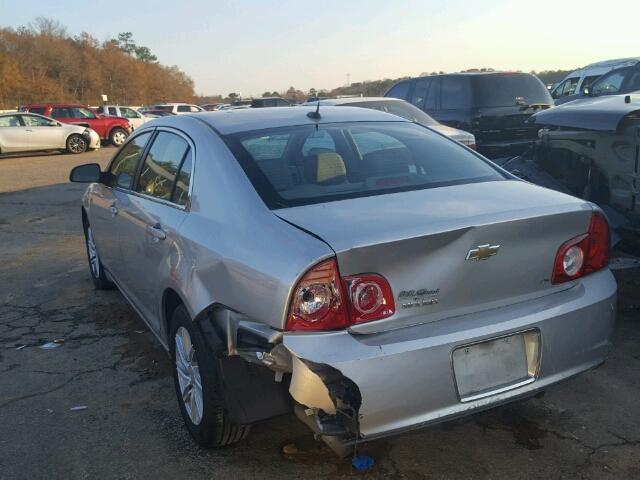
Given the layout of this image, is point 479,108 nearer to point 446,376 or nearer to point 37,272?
point 37,272

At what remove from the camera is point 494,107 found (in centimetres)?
982

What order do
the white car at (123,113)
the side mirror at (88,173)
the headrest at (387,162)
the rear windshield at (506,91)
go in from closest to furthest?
the headrest at (387,162), the side mirror at (88,173), the rear windshield at (506,91), the white car at (123,113)

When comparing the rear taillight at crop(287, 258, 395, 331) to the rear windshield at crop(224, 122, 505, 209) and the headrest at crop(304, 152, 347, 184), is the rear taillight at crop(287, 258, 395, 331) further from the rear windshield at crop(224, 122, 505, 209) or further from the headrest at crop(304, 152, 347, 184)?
the headrest at crop(304, 152, 347, 184)

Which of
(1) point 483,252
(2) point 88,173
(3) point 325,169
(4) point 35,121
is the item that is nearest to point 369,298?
(1) point 483,252

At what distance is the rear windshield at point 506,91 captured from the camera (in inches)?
389

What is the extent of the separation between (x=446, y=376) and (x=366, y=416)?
346 millimetres

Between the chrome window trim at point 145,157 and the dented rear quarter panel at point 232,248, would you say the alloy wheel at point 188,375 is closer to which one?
the dented rear quarter panel at point 232,248

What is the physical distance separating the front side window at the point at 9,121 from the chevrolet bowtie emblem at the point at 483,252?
21082 mm

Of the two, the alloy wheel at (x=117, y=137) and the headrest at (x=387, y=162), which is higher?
the headrest at (x=387, y=162)

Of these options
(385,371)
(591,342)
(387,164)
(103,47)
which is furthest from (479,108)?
(103,47)

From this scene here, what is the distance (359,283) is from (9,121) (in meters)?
21.1

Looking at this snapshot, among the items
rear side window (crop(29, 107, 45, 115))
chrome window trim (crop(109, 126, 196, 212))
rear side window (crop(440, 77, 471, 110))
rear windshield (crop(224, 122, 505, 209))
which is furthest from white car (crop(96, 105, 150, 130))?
rear windshield (crop(224, 122, 505, 209))

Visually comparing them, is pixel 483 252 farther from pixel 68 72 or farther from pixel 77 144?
pixel 68 72

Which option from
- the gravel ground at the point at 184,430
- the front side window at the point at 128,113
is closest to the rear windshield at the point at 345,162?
the gravel ground at the point at 184,430
